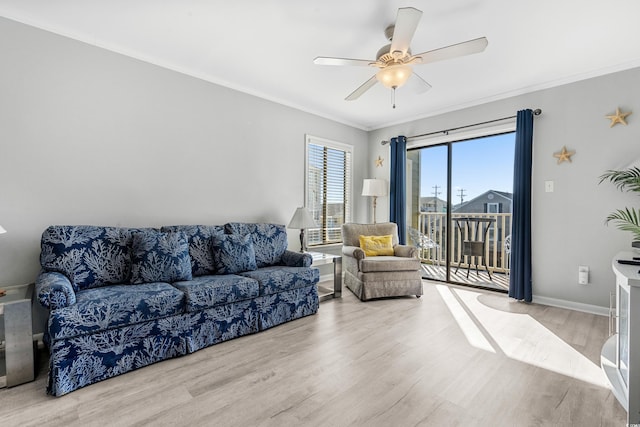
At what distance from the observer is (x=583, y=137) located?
134 inches

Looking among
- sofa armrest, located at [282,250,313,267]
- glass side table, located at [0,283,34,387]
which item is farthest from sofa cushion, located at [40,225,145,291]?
sofa armrest, located at [282,250,313,267]

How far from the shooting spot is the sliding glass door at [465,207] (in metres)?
4.57

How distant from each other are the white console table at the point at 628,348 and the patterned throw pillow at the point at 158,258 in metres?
3.01

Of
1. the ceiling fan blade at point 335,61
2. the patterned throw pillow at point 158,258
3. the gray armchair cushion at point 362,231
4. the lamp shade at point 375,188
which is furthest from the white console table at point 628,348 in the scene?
the lamp shade at point 375,188

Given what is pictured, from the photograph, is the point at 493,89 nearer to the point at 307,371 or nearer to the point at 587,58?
the point at 587,58

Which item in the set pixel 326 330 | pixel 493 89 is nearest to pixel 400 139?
pixel 493 89

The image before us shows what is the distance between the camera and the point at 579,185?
344 cm

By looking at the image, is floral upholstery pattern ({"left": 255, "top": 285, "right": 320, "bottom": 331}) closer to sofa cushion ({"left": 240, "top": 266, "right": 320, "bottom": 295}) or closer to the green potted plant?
sofa cushion ({"left": 240, "top": 266, "right": 320, "bottom": 295})

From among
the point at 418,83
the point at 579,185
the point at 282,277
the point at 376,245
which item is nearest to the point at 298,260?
the point at 282,277

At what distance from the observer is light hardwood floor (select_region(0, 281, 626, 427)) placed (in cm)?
167

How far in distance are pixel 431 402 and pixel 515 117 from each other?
3.60 metres

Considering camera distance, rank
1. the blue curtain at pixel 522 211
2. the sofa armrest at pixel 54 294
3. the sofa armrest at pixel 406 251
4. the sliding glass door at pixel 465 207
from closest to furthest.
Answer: the sofa armrest at pixel 54 294, the blue curtain at pixel 522 211, the sofa armrest at pixel 406 251, the sliding glass door at pixel 465 207

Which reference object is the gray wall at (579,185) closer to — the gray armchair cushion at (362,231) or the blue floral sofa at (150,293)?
the gray armchair cushion at (362,231)

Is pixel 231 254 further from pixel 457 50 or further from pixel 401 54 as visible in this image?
pixel 457 50
